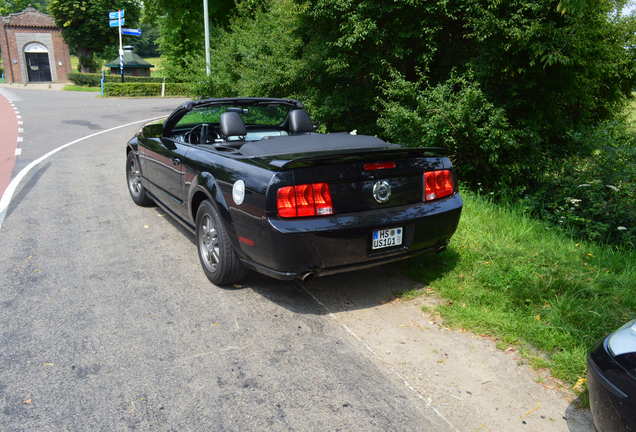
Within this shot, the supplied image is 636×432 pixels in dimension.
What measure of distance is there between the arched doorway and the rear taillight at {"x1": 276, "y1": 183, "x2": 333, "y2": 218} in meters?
69.0

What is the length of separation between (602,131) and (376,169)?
238 inches

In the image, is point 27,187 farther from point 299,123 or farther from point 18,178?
point 299,123

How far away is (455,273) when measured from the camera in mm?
4457

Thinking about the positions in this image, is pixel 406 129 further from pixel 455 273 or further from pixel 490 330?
pixel 490 330

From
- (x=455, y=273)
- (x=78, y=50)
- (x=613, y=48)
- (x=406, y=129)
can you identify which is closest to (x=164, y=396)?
(x=455, y=273)

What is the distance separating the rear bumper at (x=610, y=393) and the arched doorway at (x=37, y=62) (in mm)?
71030

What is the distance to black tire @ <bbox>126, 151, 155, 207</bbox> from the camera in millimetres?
6789

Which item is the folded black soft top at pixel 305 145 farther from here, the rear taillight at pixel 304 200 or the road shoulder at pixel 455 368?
the road shoulder at pixel 455 368

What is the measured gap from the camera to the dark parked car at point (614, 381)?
73.8 inches

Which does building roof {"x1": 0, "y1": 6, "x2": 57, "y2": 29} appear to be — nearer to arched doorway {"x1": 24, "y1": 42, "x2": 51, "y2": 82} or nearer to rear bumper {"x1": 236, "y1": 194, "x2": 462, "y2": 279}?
arched doorway {"x1": 24, "y1": 42, "x2": 51, "y2": 82}

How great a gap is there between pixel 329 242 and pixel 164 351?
1.33 metres

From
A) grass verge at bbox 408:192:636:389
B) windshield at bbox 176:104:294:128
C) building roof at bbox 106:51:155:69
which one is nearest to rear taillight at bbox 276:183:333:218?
grass verge at bbox 408:192:636:389

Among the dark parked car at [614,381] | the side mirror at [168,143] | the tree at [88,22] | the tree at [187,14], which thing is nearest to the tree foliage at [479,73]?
the side mirror at [168,143]

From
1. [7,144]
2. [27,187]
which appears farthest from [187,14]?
[27,187]
